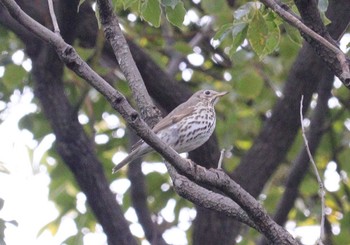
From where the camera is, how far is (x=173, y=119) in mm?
6469

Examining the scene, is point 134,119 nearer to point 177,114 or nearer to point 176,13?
point 176,13

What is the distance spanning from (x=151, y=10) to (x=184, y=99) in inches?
109

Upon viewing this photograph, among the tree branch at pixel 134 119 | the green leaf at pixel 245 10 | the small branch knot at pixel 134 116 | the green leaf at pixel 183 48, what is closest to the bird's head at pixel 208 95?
the green leaf at pixel 183 48

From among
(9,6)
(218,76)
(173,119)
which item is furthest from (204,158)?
(9,6)

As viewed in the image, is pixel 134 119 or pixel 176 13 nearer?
pixel 134 119

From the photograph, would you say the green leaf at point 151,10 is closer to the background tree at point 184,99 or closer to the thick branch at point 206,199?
the background tree at point 184,99

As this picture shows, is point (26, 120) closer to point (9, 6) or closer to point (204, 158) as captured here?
point (204, 158)

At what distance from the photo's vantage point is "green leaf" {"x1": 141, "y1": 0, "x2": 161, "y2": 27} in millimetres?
3965

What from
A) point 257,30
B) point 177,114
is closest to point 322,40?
point 257,30

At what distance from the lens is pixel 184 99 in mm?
6715

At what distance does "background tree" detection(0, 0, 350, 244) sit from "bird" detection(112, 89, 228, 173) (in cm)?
13

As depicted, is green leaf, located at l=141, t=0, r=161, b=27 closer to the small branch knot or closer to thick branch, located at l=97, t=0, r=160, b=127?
thick branch, located at l=97, t=0, r=160, b=127

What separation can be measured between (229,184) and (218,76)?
492 centimetres

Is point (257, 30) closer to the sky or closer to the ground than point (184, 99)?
closer to the ground
